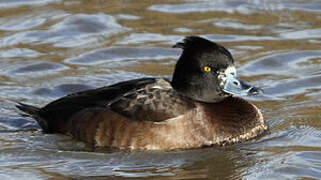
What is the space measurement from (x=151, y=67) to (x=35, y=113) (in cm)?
205

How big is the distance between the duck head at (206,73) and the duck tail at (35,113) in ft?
4.09

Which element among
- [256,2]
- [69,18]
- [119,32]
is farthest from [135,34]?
[256,2]

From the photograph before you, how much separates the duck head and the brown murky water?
498 mm

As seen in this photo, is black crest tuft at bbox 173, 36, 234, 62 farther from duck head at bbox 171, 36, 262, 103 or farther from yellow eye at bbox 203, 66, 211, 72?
yellow eye at bbox 203, 66, 211, 72

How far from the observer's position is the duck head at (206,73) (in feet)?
20.6

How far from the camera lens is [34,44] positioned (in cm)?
909

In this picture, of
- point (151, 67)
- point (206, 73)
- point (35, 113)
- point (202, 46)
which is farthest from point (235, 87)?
point (151, 67)

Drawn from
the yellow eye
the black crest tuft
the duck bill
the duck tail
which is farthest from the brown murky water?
the black crest tuft

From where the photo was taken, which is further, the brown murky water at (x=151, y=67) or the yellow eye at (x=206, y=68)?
the yellow eye at (x=206, y=68)

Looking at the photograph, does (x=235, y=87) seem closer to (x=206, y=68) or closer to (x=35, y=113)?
(x=206, y=68)

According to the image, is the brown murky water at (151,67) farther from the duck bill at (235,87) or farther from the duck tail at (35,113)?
the duck bill at (235,87)

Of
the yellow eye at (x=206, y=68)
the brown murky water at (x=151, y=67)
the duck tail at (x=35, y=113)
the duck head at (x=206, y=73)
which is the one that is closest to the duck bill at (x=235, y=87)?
the duck head at (x=206, y=73)

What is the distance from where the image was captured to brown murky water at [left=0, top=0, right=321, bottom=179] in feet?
19.2

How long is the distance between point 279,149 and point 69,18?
4651 mm
